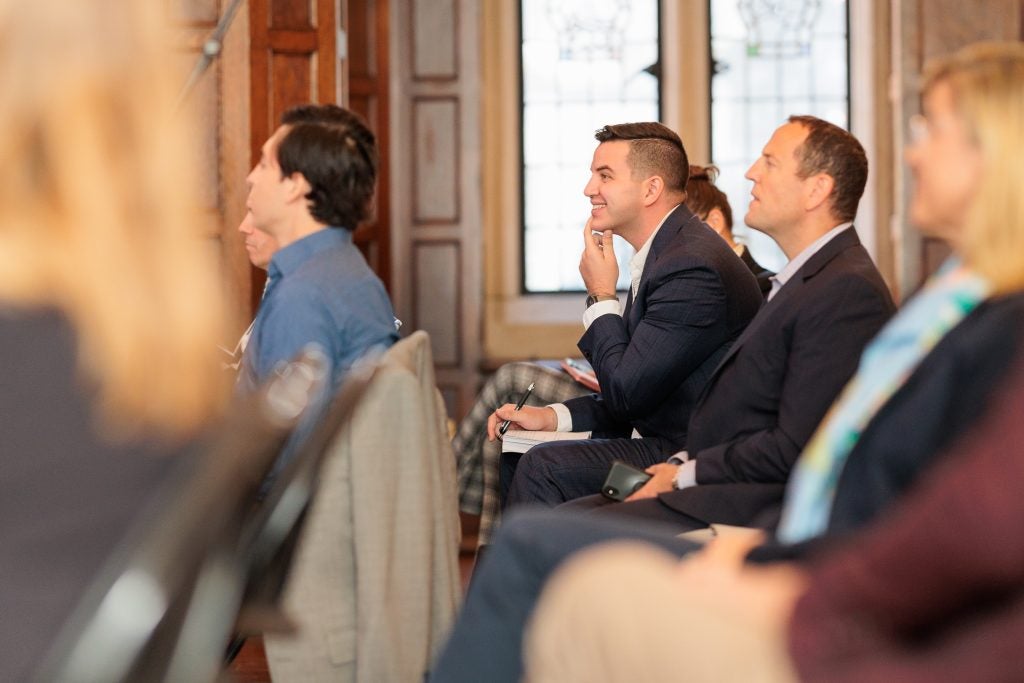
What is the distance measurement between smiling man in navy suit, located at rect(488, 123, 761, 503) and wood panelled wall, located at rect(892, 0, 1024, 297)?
133 inches

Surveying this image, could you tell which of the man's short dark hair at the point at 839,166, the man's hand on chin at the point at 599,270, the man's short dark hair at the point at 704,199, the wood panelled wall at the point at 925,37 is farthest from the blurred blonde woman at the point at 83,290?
the wood panelled wall at the point at 925,37

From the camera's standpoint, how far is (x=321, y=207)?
273 centimetres

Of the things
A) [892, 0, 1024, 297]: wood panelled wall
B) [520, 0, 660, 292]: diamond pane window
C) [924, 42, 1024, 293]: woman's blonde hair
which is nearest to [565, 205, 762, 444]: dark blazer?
[924, 42, 1024, 293]: woman's blonde hair

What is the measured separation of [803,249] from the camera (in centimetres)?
268

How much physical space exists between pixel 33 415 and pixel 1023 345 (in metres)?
0.93

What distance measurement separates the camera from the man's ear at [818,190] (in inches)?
104

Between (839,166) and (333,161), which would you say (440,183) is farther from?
A: (839,166)

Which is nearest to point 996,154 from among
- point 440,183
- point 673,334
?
point 673,334

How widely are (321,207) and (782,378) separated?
100 centimetres

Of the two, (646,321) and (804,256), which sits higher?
(804,256)

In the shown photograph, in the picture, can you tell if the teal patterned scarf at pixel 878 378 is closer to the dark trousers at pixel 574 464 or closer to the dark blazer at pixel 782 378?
the dark blazer at pixel 782 378

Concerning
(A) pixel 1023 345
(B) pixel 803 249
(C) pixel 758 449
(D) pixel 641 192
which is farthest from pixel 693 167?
(A) pixel 1023 345

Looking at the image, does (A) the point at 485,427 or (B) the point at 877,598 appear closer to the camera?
(B) the point at 877,598

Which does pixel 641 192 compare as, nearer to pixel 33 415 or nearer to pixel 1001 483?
pixel 1001 483
